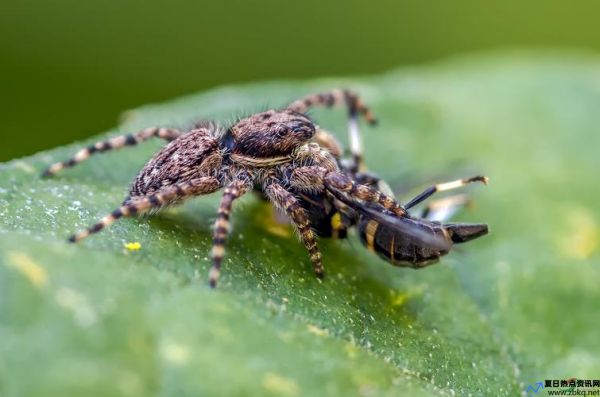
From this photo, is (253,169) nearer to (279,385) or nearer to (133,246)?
(133,246)

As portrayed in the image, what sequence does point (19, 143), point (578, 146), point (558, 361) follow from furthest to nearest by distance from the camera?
point (19, 143) → point (578, 146) → point (558, 361)

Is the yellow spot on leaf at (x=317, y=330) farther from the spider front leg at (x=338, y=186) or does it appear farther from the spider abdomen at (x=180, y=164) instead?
the spider abdomen at (x=180, y=164)

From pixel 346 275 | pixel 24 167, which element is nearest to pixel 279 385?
pixel 346 275

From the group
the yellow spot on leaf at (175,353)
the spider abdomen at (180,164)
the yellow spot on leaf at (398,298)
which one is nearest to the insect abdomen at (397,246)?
the yellow spot on leaf at (398,298)

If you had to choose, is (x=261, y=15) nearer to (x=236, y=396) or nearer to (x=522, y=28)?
(x=522, y=28)

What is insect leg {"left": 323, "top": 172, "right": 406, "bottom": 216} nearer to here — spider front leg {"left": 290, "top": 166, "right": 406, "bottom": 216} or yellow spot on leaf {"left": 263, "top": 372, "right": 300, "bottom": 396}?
spider front leg {"left": 290, "top": 166, "right": 406, "bottom": 216}

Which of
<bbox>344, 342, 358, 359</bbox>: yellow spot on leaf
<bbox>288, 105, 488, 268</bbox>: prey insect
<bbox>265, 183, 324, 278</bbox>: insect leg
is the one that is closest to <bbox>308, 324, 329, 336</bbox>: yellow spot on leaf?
<bbox>344, 342, 358, 359</bbox>: yellow spot on leaf

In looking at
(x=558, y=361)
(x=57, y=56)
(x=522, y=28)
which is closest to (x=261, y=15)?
(x=57, y=56)
